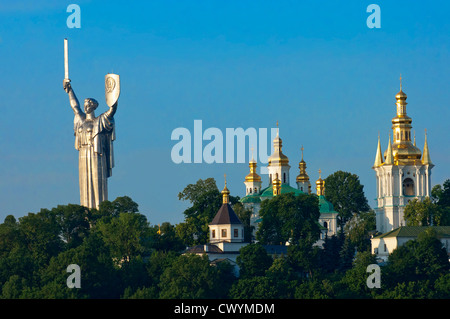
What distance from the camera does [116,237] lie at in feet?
315

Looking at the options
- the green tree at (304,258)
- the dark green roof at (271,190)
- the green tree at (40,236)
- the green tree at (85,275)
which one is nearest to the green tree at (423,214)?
the green tree at (304,258)

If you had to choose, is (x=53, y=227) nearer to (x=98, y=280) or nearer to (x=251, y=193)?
(x=98, y=280)

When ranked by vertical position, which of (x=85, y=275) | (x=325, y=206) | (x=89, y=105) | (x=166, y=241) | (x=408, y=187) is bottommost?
(x=85, y=275)

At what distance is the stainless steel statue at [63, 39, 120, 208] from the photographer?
9906 cm

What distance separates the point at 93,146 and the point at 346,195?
28734 mm

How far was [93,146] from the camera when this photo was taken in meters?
99.2

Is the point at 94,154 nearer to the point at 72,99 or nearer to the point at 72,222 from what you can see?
the point at 72,99

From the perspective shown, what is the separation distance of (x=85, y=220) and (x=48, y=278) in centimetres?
700

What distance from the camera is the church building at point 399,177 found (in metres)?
110

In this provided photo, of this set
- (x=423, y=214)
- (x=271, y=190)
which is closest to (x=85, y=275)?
(x=423, y=214)

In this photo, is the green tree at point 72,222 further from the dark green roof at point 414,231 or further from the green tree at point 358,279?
the dark green roof at point 414,231
